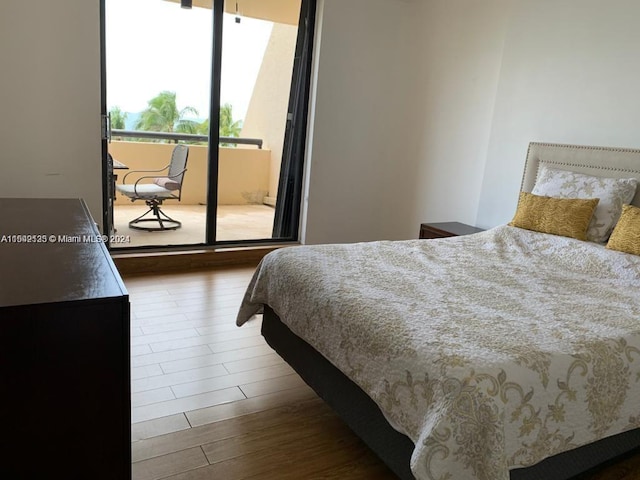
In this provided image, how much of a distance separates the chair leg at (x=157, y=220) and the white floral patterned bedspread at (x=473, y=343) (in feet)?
8.08

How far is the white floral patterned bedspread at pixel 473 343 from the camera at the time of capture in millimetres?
1264

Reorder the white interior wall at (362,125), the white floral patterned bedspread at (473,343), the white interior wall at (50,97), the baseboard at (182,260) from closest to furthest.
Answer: the white floral patterned bedspread at (473,343)
the white interior wall at (50,97)
the baseboard at (182,260)
the white interior wall at (362,125)

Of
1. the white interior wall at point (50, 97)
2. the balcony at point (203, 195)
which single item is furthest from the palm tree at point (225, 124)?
the white interior wall at point (50, 97)

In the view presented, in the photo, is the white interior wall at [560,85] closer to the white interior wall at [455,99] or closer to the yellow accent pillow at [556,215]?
the white interior wall at [455,99]

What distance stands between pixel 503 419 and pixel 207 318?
7.06 feet

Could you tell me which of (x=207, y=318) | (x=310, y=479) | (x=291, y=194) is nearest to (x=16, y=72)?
(x=207, y=318)

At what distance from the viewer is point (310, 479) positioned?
1727mm

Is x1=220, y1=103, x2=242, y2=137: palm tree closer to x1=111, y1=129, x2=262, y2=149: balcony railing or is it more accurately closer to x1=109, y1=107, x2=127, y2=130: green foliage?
x1=111, y1=129, x2=262, y2=149: balcony railing

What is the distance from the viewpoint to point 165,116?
409cm

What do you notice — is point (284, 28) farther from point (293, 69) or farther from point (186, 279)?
point (186, 279)

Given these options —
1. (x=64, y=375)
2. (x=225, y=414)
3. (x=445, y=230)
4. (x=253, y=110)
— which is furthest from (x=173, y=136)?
(x=64, y=375)

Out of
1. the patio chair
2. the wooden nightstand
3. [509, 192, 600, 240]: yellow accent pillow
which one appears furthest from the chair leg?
[509, 192, 600, 240]: yellow accent pillow

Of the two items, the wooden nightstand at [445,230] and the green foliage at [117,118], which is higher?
the green foliage at [117,118]

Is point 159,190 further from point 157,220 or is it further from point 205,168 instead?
point 205,168
